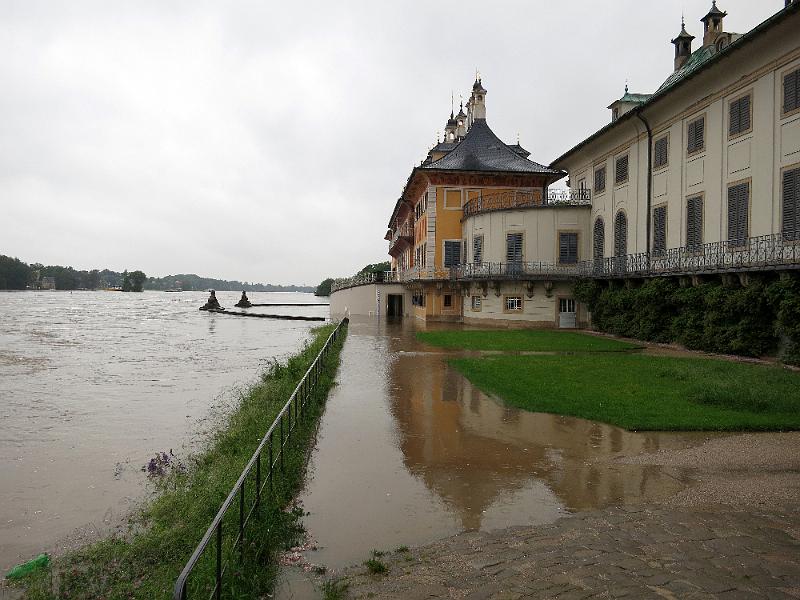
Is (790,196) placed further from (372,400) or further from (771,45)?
(372,400)

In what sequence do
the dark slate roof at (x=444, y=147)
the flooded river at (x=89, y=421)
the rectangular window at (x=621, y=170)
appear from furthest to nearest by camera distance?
1. the dark slate roof at (x=444, y=147)
2. the rectangular window at (x=621, y=170)
3. the flooded river at (x=89, y=421)

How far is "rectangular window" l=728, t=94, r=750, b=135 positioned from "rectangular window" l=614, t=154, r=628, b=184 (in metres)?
8.66

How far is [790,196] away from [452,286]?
80.4ft

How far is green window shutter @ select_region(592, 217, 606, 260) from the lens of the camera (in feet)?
111

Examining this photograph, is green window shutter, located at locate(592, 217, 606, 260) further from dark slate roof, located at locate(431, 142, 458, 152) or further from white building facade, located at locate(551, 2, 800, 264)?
dark slate roof, located at locate(431, 142, 458, 152)

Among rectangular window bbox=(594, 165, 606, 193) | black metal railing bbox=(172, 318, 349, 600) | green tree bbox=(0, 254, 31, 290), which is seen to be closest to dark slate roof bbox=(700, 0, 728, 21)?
rectangular window bbox=(594, 165, 606, 193)

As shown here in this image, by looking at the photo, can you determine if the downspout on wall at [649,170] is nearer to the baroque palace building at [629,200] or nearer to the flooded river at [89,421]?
the baroque palace building at [629,200]

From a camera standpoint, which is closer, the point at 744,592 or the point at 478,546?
the point at 744,592

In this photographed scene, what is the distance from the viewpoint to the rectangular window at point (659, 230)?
2727cm

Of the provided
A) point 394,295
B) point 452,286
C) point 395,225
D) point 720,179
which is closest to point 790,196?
point 720,179

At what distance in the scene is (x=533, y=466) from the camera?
9125 millimetres

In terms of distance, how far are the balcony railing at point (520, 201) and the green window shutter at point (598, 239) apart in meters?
1.84

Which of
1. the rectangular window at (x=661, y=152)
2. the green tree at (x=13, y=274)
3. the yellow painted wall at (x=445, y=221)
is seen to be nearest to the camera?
the rectangular window at (x=661, y=152)

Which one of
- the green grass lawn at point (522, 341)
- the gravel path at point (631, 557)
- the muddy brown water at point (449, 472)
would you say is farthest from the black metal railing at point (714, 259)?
the gravel path at point (631, 557)
